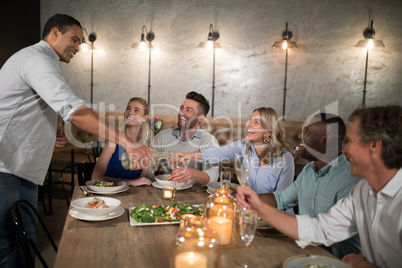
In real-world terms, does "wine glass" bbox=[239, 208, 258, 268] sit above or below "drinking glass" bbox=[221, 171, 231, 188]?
below

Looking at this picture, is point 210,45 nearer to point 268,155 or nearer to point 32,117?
point 268,155

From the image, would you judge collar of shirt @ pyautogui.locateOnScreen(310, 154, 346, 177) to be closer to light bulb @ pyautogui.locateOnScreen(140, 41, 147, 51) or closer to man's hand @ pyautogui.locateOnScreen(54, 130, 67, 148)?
man's hand @ pyautogui.locateOnScreen(54, 130, 67, 148)

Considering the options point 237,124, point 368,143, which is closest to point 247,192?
point 368,143

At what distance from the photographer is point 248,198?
1372 mm

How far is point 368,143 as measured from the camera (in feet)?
3.99

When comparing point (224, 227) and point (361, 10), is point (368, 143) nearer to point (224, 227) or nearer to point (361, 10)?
point (224, 227)

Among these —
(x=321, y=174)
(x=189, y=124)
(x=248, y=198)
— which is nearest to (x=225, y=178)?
(x=248, y=198)

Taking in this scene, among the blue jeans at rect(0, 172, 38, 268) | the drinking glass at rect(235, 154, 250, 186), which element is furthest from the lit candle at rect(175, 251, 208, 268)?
the blue jeans at rect(0, 172, 38, 268)

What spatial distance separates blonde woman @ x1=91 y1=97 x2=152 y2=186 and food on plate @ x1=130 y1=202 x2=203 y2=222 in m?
0.86

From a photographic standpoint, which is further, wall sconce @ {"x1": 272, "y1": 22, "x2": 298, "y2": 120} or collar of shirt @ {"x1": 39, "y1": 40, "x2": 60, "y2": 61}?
wall sconce @ {"x1": 272, "y1": 22, "x2": 298, "y2": 120}

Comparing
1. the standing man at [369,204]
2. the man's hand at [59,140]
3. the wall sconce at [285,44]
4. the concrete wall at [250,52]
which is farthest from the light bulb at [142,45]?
the standing man at [369,204]

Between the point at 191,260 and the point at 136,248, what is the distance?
0.40 metres

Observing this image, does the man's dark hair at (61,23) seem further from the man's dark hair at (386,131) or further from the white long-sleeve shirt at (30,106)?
the man's dark hair at (386,131)

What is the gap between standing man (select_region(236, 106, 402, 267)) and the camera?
46.8 inches
